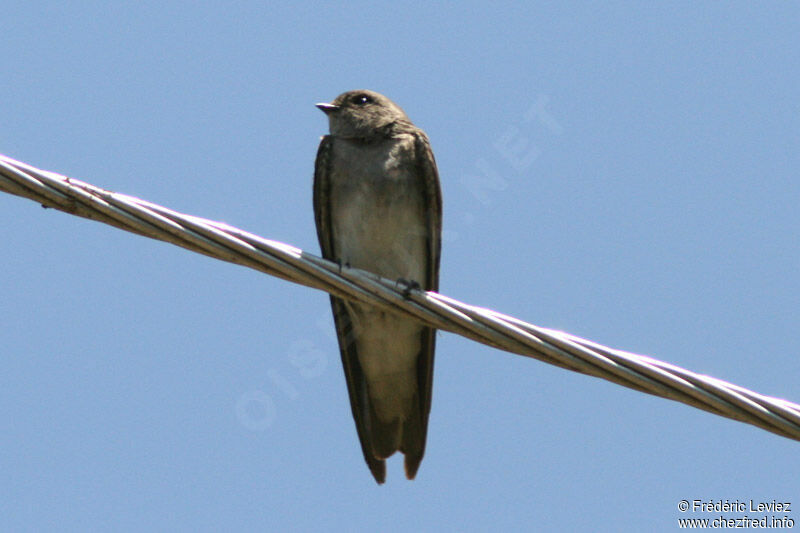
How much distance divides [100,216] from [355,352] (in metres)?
3.53

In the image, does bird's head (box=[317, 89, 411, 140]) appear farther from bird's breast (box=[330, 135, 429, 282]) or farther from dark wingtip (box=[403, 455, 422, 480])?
dark wingtip (box=[403, 455, 422, 480])

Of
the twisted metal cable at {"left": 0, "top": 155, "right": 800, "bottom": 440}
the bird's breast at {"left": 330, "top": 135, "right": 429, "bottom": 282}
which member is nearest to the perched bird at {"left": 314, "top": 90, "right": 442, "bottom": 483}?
the bird's breast at {"left": 330, "top": 135, "right": 429, "bottom": 282}

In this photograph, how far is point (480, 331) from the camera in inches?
159

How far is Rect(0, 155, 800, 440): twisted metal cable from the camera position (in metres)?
3.64

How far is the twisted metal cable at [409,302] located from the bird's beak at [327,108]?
3.87 m

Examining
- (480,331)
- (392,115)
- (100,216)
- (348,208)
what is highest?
(392,115)

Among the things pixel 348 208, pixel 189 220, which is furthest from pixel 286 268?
pixel 348 208

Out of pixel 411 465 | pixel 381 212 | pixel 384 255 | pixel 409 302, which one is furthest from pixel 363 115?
pixel 409 302

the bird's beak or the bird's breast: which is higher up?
the bird's beak

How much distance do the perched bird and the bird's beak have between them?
0.69 meters

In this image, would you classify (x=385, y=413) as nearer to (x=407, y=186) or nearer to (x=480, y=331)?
(x=407, y=186)

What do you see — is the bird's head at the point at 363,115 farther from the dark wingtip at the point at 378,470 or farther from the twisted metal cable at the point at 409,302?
the twisted metal cable at the point at 409,302

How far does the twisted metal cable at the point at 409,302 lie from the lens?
364 cm

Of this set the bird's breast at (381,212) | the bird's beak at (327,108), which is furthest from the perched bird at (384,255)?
the bird's beak at (327,108)
